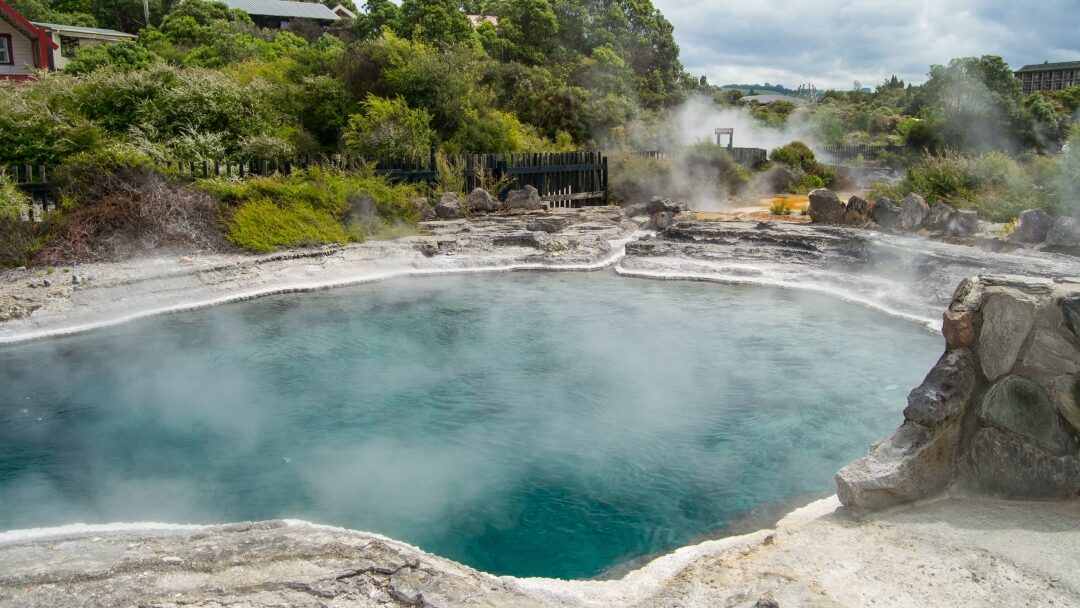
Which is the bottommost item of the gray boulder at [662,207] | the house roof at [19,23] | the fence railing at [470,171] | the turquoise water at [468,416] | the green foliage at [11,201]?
the turquoise water at [468,416]

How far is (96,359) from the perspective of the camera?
9.39 metres

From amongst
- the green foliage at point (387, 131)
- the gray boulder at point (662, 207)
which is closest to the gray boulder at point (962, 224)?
the gray boulder at point (662, 207)

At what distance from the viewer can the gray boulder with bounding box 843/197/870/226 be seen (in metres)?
15.3

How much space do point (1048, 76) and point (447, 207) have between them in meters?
53.6

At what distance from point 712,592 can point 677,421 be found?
336cm

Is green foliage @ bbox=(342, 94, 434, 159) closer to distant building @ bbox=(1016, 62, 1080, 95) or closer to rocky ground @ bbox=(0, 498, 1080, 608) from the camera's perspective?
rocky ground @ bbox=(0, 498, 1080, 608)

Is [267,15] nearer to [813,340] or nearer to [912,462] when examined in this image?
[813,340]

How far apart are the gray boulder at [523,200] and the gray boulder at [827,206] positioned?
19.5 feet

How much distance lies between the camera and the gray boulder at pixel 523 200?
17594 mm

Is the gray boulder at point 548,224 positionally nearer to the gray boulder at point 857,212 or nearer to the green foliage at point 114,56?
the gray boulder at point 857,212

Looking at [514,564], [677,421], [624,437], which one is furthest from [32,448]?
[677,421]

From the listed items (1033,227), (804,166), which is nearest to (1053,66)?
(804,166)

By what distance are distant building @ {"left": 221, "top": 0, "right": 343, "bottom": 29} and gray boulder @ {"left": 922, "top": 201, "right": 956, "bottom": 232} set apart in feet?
173

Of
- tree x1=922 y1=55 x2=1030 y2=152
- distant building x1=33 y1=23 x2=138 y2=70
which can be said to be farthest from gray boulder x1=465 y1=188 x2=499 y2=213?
distant building x1=33 y1=23 x2=138 y2=70
